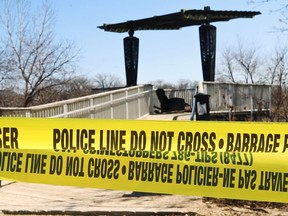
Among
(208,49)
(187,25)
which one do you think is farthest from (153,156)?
(187,25)

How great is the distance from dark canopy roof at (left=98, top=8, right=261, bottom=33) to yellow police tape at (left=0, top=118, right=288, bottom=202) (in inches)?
535

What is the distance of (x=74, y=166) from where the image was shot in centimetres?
543

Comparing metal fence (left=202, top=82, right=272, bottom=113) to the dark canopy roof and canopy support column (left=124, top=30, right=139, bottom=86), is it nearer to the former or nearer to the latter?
the dark canopy roof

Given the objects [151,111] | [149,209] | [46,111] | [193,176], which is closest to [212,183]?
[193,176]

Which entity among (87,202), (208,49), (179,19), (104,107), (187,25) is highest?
(187,25)

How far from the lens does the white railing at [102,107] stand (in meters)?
9.14

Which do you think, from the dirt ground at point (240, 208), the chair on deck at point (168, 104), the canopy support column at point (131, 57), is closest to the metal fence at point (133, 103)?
the chair on deck at point (168, 104)

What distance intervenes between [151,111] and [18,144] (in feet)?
47.9

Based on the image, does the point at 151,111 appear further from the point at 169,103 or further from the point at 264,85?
the point at 264,85

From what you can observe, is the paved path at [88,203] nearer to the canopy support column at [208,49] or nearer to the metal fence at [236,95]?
the metal fence at [236,95]

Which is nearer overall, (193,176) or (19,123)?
(193,176)

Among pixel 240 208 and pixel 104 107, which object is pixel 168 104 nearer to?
pixel 104 107

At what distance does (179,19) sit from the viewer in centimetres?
1978

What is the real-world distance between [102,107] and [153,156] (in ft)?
27.4
